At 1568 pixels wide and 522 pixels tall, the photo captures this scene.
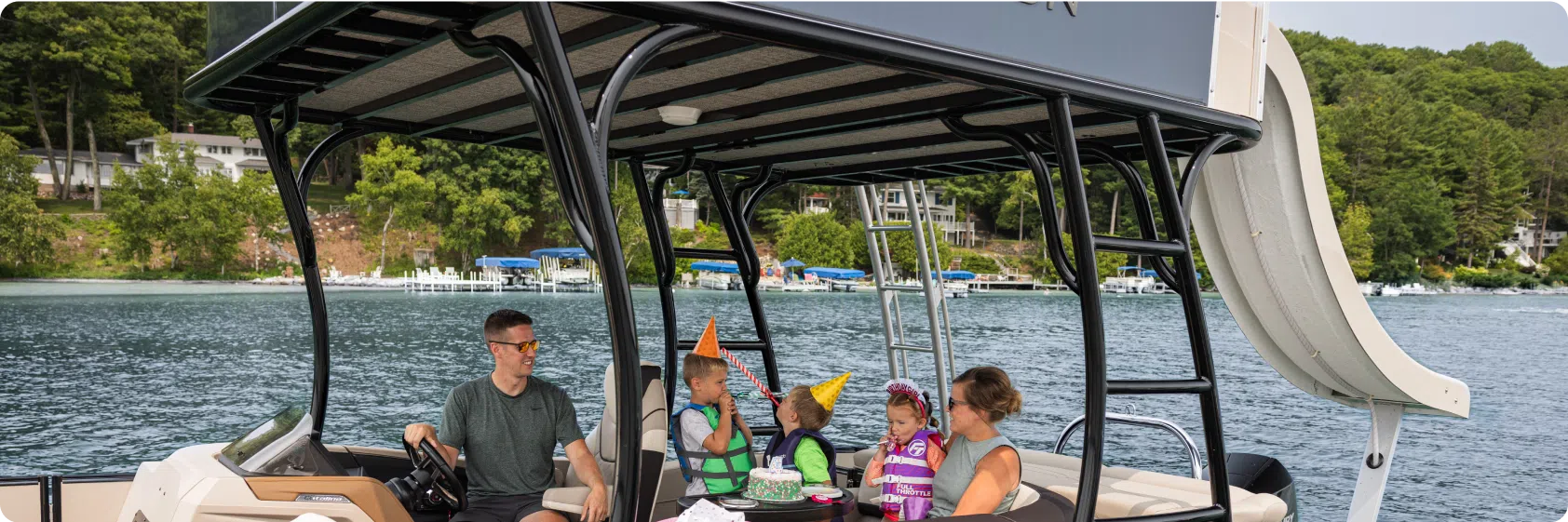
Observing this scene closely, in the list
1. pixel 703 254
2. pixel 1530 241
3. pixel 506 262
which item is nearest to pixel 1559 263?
pixel 1530 241

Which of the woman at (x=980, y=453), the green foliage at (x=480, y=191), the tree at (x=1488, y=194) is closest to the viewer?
the woman at (x=980, y=453)

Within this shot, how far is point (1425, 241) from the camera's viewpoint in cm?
8044

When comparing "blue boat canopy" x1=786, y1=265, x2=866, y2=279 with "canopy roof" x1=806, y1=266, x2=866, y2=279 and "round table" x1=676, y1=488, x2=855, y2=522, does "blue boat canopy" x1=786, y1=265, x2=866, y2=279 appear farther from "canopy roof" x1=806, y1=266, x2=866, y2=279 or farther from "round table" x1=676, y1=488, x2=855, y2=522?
"round table" x1=676, y1=488, x2=855, y2=522

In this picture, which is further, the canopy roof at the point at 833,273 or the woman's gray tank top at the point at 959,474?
the canopy roof at the point at 833,273

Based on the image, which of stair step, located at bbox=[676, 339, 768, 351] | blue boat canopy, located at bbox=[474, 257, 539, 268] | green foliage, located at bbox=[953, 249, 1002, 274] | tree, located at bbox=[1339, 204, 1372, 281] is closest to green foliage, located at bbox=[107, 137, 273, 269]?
blue boat canopy, located at bbox=[474, 257, 539, 268]

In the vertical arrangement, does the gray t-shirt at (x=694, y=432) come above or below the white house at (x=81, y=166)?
below

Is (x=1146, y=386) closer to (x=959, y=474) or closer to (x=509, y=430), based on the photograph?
(x=959, y=474)

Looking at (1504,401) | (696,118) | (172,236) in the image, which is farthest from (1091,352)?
(172,236)

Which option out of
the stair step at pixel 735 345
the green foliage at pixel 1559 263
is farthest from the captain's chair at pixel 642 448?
the green foliage at pixel 1559 263

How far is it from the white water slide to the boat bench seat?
761 millimetres

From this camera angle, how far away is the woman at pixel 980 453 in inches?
135

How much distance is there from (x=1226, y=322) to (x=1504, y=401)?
81.9 feet

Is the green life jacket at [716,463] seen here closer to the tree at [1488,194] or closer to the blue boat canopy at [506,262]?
the blue boat canopy at [506,262]

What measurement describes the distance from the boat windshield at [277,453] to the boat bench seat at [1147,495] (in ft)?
7.01
